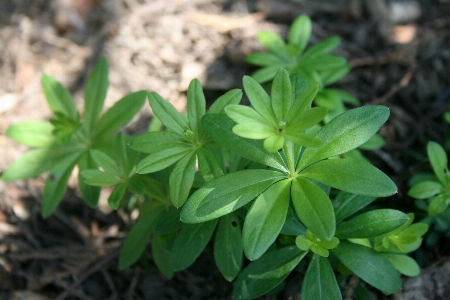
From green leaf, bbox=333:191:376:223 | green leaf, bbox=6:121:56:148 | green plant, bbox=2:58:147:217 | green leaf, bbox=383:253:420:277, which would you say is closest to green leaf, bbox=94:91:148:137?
green plant, bbox=2:58:147:217

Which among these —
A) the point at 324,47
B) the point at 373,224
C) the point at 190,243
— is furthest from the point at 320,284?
the point at 324,47

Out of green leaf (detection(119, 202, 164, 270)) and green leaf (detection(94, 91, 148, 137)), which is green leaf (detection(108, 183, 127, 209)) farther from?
green leaf (detection(94, 91, 148, 137))

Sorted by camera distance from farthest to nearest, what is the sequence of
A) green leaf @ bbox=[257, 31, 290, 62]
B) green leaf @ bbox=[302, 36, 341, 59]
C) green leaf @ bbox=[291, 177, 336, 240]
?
green leaf @ bbox=[257, 31, 290, 62] < green leaf @ bbox=[302, 36, 341, 59] < green leaf @ bbox=[291, 177, 336, 240]

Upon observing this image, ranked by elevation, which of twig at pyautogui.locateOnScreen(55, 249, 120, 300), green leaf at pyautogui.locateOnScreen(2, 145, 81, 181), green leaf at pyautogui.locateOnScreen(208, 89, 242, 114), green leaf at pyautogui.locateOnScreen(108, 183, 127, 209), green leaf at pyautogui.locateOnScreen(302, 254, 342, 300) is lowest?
twig at pyautogui.locateOnScreen(55, 249, 120, 300)

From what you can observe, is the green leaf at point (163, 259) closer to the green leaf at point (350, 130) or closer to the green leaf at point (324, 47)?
the green leaf at point (350, 130)

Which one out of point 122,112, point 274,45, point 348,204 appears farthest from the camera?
point 274,45

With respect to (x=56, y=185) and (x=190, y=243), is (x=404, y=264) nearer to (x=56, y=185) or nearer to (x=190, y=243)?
(x=190, y=243)

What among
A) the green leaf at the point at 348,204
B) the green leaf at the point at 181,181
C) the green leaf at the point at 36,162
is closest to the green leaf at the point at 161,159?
the green leaf at the point at 181,181
